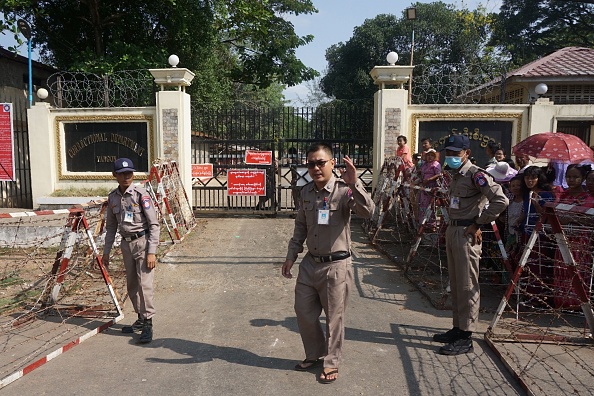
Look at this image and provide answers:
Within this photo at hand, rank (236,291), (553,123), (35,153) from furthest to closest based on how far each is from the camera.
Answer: (35,153), (553,123), (236,291)

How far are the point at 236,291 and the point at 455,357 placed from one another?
2923 mm

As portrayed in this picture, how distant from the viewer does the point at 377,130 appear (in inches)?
390

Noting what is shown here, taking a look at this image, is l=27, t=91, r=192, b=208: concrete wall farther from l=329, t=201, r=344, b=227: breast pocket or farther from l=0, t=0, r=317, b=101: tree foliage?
l=329, t=201, r=344, b=227: breast pocket

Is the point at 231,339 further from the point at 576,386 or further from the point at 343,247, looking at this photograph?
the point at 576,386

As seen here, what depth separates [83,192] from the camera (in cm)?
1059

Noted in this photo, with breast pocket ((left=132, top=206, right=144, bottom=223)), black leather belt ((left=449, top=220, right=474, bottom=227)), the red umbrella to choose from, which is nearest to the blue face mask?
black leather belt ((left=449, top=220, right=474, bottom=227))

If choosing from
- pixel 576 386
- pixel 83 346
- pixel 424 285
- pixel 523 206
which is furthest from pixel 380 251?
pixel 83 346

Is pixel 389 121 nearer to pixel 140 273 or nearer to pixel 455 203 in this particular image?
pixel 455 203

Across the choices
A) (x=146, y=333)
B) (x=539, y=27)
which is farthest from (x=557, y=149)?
(x=539, y=27)

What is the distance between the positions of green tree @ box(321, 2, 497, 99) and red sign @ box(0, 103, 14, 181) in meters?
22.8

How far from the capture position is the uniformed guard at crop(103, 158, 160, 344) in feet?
14.7

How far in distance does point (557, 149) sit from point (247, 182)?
6.40 metres

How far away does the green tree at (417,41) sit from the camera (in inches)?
1169

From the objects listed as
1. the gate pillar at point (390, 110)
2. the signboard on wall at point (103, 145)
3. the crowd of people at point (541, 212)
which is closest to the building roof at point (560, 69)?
the gate pillar at point (390, 110)
